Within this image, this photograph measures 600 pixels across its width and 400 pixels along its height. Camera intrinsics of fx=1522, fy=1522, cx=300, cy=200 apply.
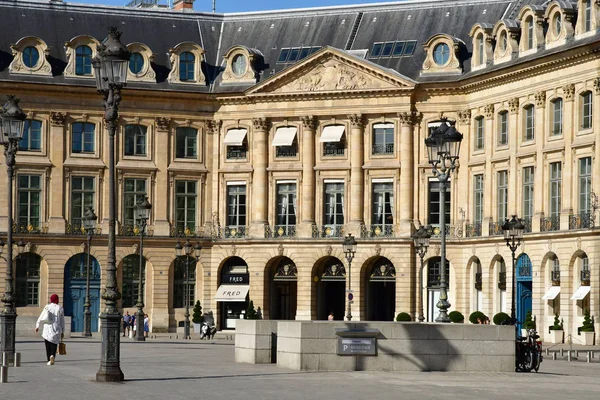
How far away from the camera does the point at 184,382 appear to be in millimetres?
31641

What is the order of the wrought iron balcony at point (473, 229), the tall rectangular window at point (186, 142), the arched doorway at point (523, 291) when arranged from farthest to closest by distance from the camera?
the tall rectangular window at point (186, 142) < the wrought iron balcony at point (473, 229) < the arched doorway at point (523, 291)

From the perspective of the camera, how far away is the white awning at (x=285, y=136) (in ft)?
269

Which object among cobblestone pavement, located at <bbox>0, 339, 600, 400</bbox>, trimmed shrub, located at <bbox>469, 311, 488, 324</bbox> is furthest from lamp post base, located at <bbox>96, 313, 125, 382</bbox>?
trimmed shrub, located at <bbox>469, 311, 488, 324</bbox>

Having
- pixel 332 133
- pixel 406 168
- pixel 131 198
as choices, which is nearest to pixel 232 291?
pixel 131 198

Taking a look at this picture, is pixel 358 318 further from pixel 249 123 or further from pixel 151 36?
pixel 151 36

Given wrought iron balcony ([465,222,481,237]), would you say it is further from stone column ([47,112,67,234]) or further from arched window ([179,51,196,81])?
stone column ([47,112,67,234])

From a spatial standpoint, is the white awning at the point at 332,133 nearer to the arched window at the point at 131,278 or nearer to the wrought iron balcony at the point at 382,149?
the wrought iron balcony at the point at 382,149

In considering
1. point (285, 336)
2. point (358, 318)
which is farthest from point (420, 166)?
point (285, 336)

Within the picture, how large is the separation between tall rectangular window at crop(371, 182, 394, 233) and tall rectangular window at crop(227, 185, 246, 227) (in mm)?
7522

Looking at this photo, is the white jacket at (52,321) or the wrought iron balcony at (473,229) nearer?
the white jacket at (52,321)

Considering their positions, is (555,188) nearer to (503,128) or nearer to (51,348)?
(503,128)

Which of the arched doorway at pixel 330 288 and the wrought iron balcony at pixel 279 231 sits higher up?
the wrought iron balcony at pixel 279 231

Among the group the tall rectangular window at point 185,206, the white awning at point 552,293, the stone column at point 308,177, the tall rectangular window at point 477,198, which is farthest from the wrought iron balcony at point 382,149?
the white awning at point 552,293

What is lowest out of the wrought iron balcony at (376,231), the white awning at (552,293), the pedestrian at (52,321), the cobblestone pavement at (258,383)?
the cobblestone pavement at (258,383)
